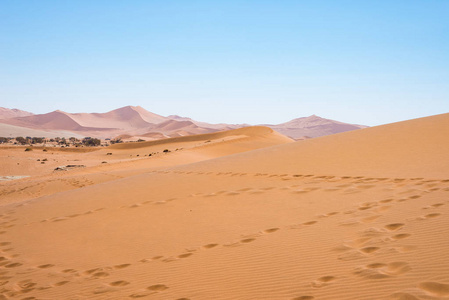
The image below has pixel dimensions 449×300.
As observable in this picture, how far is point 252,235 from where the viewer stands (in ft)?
18.2

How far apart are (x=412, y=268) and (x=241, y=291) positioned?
1.77 metres

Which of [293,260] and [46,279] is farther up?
[293,260]

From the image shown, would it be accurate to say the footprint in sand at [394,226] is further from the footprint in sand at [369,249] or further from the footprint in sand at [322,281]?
the footprint in sand at [322,281]

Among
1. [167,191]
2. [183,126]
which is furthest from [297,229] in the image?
[183,126]

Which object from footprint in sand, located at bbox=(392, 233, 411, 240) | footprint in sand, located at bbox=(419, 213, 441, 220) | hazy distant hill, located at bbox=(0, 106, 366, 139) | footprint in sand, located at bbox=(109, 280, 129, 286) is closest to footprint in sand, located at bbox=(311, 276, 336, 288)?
footprint in sand, located at bbox=(392, 233, 411, 240)

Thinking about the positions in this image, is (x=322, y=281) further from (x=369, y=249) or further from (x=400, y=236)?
(x=400, y=236)

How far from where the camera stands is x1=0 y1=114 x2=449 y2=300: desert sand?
3809mm

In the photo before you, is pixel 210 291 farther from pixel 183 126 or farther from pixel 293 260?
pixel 183 126

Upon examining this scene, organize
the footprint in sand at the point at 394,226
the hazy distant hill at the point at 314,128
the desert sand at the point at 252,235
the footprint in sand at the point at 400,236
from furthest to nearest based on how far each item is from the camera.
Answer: the hazy distant hill at the point at 314,128 < the footprint in sand at the point at 394,226 < the footprint in sand at the point at 400,236 < the desert sand at the point at 252,235

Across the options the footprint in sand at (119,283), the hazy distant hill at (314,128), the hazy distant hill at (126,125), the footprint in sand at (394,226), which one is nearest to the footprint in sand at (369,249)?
the footprint in sand at (394,226)

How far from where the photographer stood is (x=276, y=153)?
604 inches

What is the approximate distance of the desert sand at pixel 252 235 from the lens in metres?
3.81

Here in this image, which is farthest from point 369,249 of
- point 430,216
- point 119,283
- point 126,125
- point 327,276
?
point 126,125

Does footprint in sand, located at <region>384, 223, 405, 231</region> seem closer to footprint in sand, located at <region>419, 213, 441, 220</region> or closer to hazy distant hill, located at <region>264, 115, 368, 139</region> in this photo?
footprint in sand, located at <region>419, 213, 441, 220</region>
